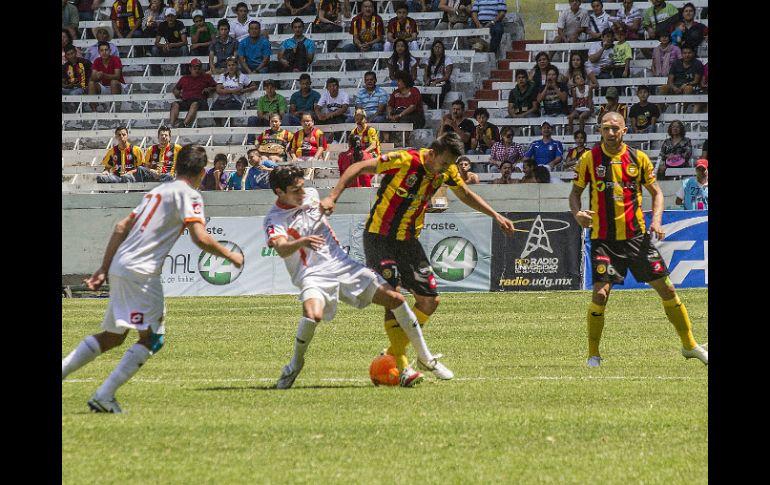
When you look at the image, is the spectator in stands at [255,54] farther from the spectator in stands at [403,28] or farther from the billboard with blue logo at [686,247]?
the billboard with blue logo at [686,247]

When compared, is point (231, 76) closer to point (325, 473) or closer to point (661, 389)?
point (661, 389)

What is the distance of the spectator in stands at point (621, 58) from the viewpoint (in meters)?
27.3

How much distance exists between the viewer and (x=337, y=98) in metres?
27.6

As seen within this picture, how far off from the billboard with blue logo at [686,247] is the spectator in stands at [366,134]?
4.76 meters

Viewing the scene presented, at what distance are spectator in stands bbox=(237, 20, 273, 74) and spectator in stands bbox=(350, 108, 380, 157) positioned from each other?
20.1ft

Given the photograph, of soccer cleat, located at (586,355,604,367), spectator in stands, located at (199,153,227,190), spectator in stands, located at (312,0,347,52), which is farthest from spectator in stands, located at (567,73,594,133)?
soccer cleat, located at (586,355,604,367)

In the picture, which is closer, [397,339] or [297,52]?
[397,339]

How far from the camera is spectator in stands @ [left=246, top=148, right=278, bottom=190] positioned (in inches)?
996

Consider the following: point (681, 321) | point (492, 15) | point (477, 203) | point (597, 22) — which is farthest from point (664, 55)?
point (477, 203)

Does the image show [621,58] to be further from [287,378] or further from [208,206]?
[287,378]

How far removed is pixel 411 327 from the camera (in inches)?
417

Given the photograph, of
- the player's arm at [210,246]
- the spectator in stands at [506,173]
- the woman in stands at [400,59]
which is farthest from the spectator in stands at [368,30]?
the player's arm at [210,246]

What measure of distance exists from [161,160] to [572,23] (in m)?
9.46

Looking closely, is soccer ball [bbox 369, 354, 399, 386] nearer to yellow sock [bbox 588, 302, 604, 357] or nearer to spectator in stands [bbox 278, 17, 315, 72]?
yellow sock [bbox 588, 302, 604, 357]
